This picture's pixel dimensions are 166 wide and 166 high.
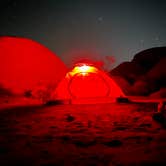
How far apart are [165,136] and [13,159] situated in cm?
264

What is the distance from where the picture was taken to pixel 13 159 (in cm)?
291

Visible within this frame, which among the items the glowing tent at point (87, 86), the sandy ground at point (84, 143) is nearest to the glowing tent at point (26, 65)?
the glowing tent at point (87, 86)

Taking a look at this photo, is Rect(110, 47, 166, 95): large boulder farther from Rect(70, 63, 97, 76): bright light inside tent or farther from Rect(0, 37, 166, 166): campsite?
Rect(0, 37, 166, 166): campsite

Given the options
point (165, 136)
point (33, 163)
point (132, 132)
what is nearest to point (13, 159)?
point (33, 163)

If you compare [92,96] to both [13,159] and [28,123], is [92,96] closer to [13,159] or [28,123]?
[28,123]

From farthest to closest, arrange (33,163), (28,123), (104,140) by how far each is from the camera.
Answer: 1. (28,123)
2. (104,140)
3. (33,163)

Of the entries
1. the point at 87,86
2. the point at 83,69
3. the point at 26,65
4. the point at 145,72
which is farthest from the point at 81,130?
the point at 145,72

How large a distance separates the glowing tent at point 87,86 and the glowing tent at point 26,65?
2359 millimetres

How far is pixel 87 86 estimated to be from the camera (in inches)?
441

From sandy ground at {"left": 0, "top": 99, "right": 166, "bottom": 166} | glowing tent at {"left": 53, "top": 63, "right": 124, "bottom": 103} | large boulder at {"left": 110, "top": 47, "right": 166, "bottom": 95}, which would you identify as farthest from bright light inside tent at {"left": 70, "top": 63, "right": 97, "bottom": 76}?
large boulder at {"left": 110, "top": 47, "right": 166, "bottom": 95}

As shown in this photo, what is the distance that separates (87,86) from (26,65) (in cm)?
405

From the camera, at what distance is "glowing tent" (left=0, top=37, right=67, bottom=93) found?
12.0 metres

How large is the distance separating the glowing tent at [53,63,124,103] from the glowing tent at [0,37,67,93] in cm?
236

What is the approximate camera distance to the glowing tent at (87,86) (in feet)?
34.1
